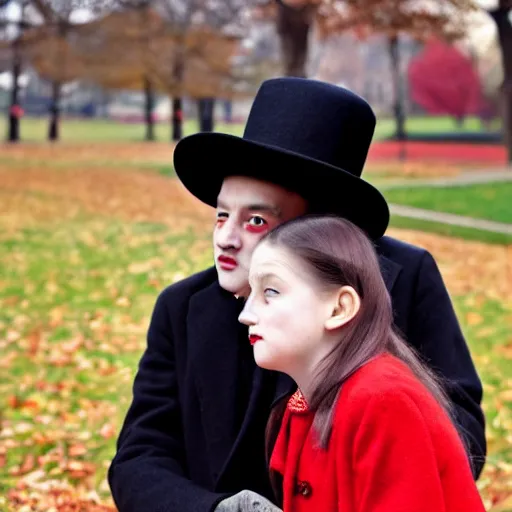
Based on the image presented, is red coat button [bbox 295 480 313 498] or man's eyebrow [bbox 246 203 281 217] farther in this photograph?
man's eyebrow [bbox 246 203 281 217]

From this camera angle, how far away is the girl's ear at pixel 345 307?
2109 millimetres

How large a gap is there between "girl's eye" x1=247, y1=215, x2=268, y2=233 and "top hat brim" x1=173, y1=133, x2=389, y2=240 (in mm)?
108

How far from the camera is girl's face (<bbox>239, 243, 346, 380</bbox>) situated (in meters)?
2.11

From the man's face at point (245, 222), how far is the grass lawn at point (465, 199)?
12918mm

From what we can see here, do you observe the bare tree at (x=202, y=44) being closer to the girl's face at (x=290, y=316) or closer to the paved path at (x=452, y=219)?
the paved path at (x=452, y=219)

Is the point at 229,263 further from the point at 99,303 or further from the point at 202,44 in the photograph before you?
the point at 202,44

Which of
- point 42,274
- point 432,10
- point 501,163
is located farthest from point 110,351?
point 501,163

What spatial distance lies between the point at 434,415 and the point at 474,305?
7.23m

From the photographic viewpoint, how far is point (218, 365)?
2801mm

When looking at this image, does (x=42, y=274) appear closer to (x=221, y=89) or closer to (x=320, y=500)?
(x=320, y=500)

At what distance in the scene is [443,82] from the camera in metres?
57.9

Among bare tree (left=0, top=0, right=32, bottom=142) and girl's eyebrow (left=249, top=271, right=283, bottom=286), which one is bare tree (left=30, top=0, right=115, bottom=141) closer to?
bare tree (left=0, top=0, right=32, bottom=142)

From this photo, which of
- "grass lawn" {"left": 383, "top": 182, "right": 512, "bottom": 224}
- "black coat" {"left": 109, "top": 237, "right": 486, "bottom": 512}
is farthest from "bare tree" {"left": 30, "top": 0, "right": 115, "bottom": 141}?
"black coat" {"left": 109, "top": 237, "right": 486, "bottom": 512}

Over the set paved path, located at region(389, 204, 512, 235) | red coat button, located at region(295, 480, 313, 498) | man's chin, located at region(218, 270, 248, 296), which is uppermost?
man's chin, located at region(218, 270, 248, 296)
